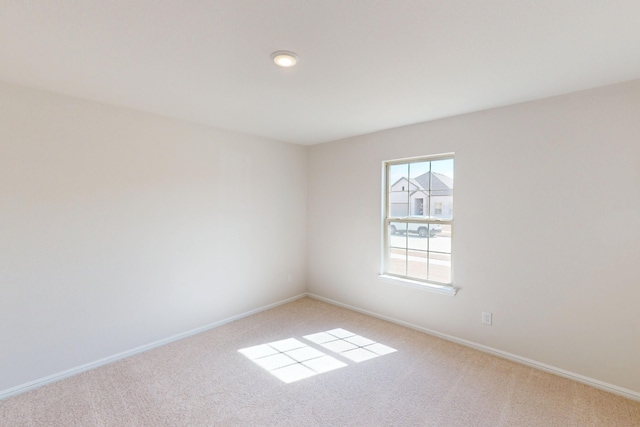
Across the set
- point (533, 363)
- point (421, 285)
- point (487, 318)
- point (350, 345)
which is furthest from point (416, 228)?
point (533, 363)

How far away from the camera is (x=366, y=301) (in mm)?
3797

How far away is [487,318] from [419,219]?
3.98 feet

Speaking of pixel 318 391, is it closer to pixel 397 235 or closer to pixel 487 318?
pixel 487 318

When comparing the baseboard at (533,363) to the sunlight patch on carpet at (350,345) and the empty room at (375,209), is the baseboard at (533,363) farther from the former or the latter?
the sunlight patch on carpet at (350,345)

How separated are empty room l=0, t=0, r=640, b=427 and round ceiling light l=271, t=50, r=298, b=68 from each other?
0.02 metres

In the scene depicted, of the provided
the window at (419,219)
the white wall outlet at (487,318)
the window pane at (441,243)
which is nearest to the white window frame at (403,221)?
the window at (419,219)

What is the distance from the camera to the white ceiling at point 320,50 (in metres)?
1.37

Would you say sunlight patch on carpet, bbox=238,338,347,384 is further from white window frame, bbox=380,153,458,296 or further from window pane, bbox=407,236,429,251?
window pane, bbox=407,236,429,251

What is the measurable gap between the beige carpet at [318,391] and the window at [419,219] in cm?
82

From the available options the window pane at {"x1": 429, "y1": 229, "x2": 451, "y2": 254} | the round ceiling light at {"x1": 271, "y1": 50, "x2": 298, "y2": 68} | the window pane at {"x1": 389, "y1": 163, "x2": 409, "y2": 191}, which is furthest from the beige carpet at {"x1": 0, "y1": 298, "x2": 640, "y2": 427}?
the round ceiling light at {"x1": 271, "y1": 50, "x2": 298, "y2": 68}

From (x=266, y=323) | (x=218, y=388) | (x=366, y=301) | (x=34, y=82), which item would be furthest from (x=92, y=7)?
(x=366, y=301)

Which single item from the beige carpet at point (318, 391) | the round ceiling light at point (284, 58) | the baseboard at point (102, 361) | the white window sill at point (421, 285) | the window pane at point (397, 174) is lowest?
the beige carpet at point (318, 391)

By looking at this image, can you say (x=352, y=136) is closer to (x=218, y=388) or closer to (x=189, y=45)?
(x=189, y=45)

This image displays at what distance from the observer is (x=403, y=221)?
3.50 metres
